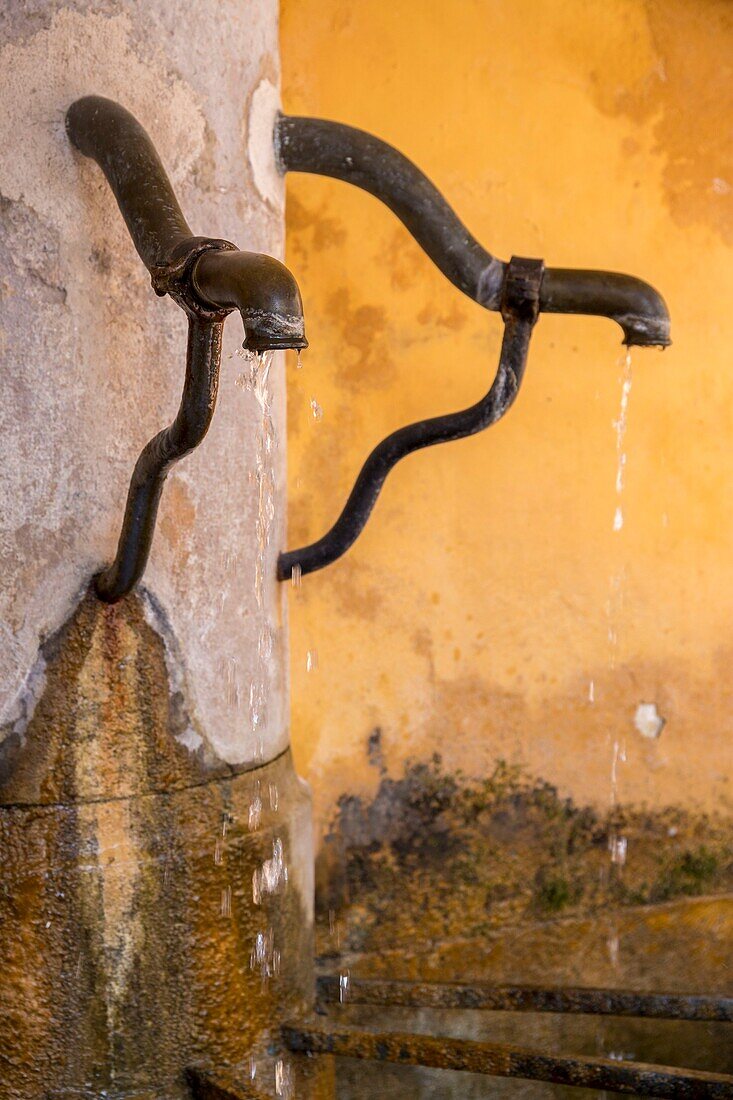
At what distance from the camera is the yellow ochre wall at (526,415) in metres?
2.62

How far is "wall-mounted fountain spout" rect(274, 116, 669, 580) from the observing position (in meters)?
1.98

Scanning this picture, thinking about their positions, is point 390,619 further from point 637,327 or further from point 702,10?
point 702,10

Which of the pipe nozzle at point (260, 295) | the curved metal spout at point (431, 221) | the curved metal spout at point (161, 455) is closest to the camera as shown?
the pipe nozzle at point (260, 295)

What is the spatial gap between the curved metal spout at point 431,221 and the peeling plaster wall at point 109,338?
109 mm

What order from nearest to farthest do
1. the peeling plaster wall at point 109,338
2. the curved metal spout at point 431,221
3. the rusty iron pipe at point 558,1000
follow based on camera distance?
1. the peeling plaster wall at point 109,338
2. the curved metal spout at point 431,221
3. the rusty iron pipe at point 558,1000

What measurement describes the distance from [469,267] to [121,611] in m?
0.79

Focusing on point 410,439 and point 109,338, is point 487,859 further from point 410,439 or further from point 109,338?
point 109,338

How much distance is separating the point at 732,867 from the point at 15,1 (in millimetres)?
2438

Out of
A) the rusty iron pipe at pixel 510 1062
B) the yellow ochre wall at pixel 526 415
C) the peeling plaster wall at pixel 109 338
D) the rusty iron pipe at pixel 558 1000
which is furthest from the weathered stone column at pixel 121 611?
the yellow ochre wall at pixel 526 415

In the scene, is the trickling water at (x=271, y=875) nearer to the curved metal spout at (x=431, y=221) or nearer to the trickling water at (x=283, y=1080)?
the trickling water at (x=283, y=1080)

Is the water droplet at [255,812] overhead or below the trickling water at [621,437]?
below

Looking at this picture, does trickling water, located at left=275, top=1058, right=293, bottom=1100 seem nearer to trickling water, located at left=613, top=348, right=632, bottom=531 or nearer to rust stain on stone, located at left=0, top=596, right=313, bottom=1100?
rust stain on stone, located at left=0, top=596, right=313, bottom=1100

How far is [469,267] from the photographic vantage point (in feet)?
6.52

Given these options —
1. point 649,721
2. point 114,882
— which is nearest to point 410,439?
point 114,882
